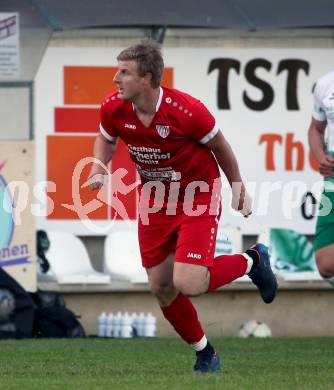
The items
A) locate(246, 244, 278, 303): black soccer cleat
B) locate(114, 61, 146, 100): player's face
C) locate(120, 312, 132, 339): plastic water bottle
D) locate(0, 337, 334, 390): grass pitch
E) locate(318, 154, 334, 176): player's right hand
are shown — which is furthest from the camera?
locate(120, 312, 132, 339): plastic water bottle

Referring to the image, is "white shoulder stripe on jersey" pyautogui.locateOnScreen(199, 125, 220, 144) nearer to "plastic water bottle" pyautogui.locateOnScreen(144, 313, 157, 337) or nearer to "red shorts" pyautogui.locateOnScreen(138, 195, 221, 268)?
"red shorts" pyautogui.locateOnScreen(138, 195, 221, 268)

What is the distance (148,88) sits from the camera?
8172 mm

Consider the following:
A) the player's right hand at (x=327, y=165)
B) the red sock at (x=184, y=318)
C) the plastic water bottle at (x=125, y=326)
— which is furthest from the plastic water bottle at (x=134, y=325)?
the red sock at (x=184, y=318)

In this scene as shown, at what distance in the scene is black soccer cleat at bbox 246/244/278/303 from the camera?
8.94 meters

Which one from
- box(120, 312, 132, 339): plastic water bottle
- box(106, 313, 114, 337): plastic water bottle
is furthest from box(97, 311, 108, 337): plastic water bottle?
box(120, 312, 132, 339): plastic water bottle

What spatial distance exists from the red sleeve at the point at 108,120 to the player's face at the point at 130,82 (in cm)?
17

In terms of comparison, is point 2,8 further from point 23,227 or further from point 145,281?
point 145,281

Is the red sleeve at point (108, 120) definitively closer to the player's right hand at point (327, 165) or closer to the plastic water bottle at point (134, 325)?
the player's right hand at point (327, 165)

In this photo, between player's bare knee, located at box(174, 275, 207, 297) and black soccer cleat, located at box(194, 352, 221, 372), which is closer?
player's bare knee, located at box(174, 275, 207, 297)

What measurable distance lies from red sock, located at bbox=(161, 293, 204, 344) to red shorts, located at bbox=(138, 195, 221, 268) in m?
0.27

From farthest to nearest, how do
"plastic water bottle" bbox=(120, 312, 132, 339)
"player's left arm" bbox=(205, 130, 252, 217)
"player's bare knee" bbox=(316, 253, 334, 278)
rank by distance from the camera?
1. "plastic water bottle" bbox=(120, 312, 132, 339)
2. "player's bare knee" bbox=(316, 253, 334, 278)
3. "player's left arm" bbox=(205, 130, 252, 217)

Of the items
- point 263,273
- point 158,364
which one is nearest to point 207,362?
point 263,273

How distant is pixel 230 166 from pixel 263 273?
958 millimetres

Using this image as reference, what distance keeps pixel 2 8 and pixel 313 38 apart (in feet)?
9.79
